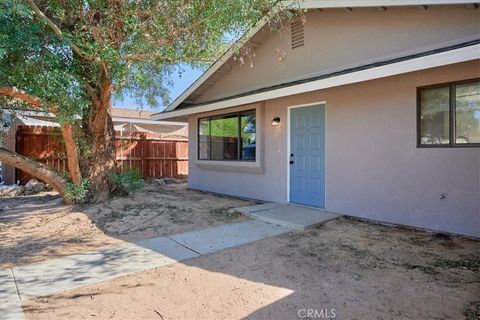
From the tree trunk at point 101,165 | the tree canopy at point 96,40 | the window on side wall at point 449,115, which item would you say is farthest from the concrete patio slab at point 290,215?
the tree canopy at point 96,40

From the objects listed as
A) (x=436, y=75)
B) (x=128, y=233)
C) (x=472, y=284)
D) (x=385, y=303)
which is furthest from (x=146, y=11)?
(x=472, y=284)

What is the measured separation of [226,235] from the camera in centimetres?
559

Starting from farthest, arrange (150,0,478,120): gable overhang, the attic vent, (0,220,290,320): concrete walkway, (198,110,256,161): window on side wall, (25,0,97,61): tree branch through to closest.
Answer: (198,110,256,161): window on side wall < the attic vent < (150,0,478,120): gable overhang < (25,0,97,61): tree branch < (0,220,290,320): concrete walkway

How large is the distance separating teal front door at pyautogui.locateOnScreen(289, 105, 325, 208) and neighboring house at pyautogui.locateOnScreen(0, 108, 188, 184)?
18.7ft

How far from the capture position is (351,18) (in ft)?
22.4

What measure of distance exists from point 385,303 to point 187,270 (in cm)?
231

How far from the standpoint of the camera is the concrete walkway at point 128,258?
3545 millimetres

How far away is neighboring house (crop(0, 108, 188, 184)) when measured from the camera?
35.6 feet

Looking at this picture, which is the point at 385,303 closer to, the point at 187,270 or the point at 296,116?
the point at 187,270

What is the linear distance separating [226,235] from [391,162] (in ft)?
11.0

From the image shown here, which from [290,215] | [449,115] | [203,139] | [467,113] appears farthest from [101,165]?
[467,113]

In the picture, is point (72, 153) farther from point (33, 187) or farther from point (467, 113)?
point (467, 113)

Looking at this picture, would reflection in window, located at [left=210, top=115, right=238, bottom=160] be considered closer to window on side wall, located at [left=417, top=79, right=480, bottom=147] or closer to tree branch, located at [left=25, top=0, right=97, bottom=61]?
tree branch, located at [left=25, top=0, right=97, bottom=61]

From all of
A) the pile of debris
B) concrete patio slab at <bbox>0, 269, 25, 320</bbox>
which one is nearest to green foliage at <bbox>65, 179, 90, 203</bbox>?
concrete patio slab at <bbox>0, 269, 25, 320</bbox>
